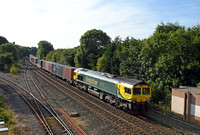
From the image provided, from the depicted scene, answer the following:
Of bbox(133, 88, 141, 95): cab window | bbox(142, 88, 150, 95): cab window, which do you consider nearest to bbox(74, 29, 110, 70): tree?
bbox(142, 88, 150, 95): cab window

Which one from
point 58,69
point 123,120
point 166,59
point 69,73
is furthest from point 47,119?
point 58,69

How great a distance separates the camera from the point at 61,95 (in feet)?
77.3

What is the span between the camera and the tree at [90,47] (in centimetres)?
4759

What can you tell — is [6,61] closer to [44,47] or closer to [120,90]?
[120,90]

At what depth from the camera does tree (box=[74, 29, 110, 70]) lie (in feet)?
156

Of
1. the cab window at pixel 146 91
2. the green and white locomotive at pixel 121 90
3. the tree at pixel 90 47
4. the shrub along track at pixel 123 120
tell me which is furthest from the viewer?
the tree at pixel 90 47

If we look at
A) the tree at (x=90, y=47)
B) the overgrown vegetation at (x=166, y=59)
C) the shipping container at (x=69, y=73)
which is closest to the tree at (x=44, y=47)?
the tree at (x=90, y=47)

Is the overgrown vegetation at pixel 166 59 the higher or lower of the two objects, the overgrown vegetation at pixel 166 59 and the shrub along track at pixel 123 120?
the higher

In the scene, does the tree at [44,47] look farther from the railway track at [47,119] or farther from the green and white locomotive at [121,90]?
the railway track at [47,119]

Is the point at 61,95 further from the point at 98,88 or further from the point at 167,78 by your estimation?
the point at 167,78

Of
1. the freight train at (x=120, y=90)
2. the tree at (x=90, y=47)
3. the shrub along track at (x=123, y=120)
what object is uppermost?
the tree at (x=90, y=47)

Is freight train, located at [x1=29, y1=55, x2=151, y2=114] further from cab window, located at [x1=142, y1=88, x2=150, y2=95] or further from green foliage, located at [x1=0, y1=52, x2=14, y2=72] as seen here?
green foliage, located at [x1=0, y1=52, x2=14, y2=72]

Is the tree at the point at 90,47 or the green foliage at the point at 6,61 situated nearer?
the tree at the point at 90,47

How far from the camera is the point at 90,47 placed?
48.4 metres
